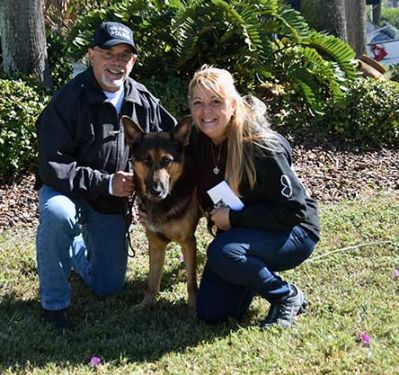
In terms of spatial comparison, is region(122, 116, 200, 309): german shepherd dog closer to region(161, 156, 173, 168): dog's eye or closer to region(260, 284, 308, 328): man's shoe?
region(161, 156, 173, 168): dog's eye

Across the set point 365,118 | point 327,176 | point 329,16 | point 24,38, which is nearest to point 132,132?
point 327,176

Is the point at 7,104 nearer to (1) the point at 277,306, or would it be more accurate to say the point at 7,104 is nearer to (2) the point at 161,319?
(2) the point at 161,319

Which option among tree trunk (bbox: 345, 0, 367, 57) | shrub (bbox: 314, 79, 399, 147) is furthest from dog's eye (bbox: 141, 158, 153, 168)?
tree trunk (bbox: 345, 0, 367, 57)

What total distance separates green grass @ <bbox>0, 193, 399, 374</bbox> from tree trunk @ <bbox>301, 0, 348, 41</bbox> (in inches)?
196

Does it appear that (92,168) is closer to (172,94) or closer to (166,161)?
(166,161)

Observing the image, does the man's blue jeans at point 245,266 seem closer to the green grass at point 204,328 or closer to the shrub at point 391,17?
the green grass at point 204,328

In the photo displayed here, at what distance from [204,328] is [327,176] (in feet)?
11.8

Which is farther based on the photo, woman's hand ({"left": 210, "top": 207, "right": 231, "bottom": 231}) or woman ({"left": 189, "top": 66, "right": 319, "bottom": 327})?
woman's hand ({"left": 210, "top": 207, "right": 231, "bottom": 231})

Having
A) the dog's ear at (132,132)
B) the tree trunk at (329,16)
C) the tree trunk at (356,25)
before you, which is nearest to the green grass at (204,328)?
the dog's ear at (132,132)

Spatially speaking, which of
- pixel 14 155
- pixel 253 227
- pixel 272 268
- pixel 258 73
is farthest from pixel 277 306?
pixel 258 73

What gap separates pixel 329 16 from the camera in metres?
9.59

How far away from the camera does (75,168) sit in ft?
13.5

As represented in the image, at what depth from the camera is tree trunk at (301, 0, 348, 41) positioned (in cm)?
958

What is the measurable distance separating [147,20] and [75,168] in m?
4.23
